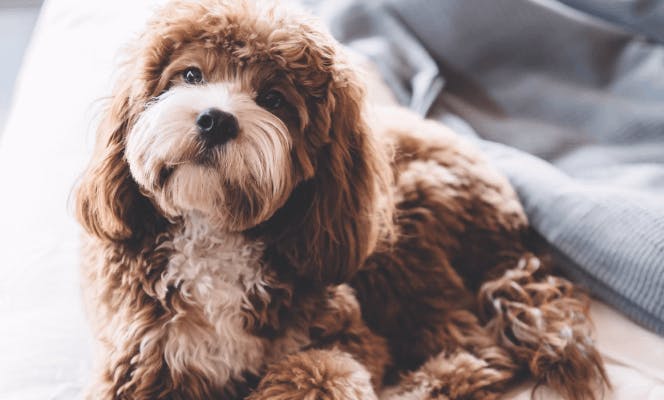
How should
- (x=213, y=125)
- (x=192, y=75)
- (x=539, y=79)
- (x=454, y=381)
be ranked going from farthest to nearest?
1. (x=539, y=79)
2. (x=454, y=381)
3. (x=192, y=75)
4. (x=213, y=125)

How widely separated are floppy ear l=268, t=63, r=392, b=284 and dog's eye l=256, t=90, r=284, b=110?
9 centimetres

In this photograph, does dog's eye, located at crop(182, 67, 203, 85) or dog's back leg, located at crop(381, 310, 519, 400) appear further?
dog's back leg, located at crop(381, 310, 519, 400)

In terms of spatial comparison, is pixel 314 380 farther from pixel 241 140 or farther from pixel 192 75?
pixel 192 75

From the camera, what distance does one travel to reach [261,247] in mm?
1366

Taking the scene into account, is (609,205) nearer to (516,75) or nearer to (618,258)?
(618,258)

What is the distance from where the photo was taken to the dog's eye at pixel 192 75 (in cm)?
127

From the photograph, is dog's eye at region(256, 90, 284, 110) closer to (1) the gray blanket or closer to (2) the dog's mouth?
(2) the dog's mouth

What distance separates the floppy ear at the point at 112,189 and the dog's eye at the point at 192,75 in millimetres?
104

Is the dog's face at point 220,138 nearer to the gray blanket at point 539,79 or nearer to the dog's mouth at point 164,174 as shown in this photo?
the dog's mouth at point 164,174

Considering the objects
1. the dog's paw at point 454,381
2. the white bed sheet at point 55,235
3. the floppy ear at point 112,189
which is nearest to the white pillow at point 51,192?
the white bed sheet at point 55,235

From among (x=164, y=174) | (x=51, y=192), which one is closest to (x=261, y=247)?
(x=164, y=174)

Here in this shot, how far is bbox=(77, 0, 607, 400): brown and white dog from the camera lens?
122 centimetres

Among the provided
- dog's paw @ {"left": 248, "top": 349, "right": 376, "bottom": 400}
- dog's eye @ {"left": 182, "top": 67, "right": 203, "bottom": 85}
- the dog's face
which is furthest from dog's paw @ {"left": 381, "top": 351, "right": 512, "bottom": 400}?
dog's eye @ {"left": 182, "top": 67, "right": 203, "bottom": 85}

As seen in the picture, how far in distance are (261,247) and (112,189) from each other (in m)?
0.27
